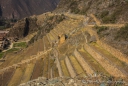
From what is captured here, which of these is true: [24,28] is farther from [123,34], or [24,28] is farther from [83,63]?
[83,63]

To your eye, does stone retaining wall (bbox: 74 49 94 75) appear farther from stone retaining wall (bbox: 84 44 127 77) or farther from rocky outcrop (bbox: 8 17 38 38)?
rocky outcrop (bbox: 8 17 38 38)

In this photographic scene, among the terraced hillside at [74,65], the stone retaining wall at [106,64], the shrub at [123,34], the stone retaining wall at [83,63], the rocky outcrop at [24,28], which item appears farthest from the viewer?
the rocky outcrop at [24,28]

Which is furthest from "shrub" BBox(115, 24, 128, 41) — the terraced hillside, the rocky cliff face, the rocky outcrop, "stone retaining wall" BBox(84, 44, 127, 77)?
the rocky cliff face

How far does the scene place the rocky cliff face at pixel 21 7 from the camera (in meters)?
177

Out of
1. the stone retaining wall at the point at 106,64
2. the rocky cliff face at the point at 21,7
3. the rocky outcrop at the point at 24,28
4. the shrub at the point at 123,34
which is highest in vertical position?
the rocky cliff face at the point at 21,7

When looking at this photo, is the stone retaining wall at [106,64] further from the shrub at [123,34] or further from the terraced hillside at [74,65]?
the shrub at [123,34]

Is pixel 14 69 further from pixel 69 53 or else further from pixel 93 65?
pixel 93 65

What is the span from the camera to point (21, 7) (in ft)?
609

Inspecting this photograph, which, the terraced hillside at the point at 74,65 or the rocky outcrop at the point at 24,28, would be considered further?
the rocky outcrop at the point at 24,28

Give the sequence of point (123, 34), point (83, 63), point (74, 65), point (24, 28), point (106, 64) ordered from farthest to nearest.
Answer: point (24, 28) → point (123, 34) → point (74, 65) → point (83, 63) → point (106, 64)

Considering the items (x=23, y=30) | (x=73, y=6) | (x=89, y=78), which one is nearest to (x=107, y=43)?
(x=89, y=78)

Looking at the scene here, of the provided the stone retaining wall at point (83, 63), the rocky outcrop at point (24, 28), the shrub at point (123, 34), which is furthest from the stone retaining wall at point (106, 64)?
the rocky outcrop at point (24, 28)

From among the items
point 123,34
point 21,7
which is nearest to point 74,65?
point 123,34

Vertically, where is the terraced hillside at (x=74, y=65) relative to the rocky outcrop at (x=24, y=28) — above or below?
below
